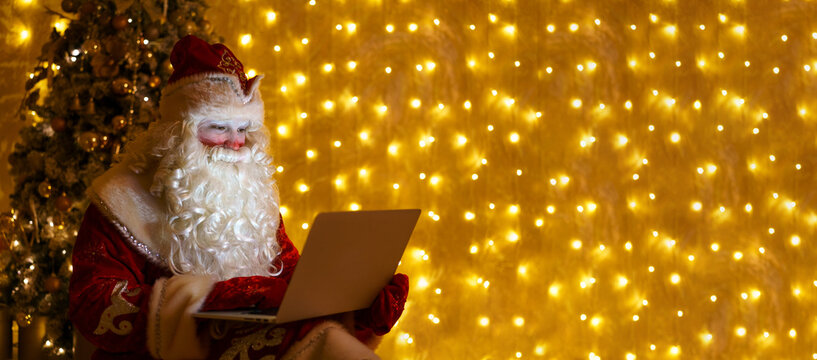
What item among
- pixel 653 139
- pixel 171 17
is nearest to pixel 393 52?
pixel 171 17

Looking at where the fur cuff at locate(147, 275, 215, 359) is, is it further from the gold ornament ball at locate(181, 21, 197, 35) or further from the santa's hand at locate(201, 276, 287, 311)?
the gold ornament ball at locate(181, 21, 197, 35)

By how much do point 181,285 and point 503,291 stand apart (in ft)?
6.37

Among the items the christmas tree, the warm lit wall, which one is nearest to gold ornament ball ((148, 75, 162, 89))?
the christmas tree

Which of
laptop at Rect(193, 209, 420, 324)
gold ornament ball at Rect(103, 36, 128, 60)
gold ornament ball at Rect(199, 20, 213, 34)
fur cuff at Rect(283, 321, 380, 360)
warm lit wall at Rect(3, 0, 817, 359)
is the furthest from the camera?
warm lit wall at Rect(3, 0, 817, 359)

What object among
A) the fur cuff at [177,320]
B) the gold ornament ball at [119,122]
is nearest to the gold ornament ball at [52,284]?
the gold ornament ball at [119,122]

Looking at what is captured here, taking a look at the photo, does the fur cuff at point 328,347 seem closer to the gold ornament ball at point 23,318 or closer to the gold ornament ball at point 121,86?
the gold ornament ball at point 121,86

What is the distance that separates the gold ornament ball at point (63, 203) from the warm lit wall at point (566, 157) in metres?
0.93

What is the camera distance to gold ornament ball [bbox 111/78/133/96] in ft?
10.1

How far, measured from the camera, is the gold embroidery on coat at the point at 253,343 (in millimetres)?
2164

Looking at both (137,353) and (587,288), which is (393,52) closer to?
(587,288)

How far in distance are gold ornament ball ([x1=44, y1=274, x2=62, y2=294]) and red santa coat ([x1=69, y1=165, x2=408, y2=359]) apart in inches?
29.9

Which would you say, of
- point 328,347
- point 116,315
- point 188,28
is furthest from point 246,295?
point 188,28

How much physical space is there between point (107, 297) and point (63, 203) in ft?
3.11

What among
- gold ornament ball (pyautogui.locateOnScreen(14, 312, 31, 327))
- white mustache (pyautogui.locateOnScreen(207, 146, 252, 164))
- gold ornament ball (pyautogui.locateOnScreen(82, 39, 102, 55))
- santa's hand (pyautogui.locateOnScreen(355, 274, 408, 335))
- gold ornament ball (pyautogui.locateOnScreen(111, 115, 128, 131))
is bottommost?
gold ornament ball (pyautogui.locateOnScreen(14, 312, 31, 327))
